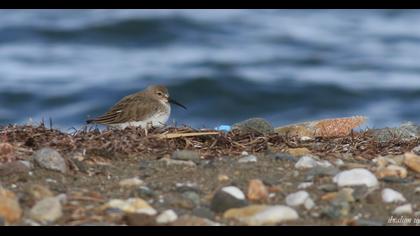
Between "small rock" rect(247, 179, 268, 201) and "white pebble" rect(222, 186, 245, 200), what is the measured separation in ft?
0.15

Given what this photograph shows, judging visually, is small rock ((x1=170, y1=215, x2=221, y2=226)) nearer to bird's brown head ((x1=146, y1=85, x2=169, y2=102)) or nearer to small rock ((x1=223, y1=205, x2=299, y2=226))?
small rock ((x1=223, y1=205, x2=299, y2=226))

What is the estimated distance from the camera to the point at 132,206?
5418 mm

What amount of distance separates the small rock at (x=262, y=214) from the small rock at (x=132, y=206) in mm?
400

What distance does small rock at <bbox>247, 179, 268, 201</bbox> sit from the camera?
565 cm

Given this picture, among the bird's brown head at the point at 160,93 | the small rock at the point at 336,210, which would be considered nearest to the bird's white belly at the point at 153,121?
the bird's brown head at the point at 160,93

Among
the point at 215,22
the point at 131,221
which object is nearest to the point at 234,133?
the point at 131,221

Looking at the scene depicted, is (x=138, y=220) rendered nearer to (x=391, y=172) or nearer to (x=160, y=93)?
(x=391, y=172)

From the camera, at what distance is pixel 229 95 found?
71.6 feet

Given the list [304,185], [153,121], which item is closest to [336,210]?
[304,185]

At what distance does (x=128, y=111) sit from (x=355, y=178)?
3.50 m

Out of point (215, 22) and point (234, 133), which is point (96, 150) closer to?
point (234, 133)

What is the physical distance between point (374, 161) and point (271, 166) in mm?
686

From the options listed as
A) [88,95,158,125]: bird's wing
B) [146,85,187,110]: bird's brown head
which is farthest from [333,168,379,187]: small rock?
[146,85,187,110]: bird's brown head

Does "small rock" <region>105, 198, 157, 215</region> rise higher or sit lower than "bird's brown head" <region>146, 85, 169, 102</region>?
lower
